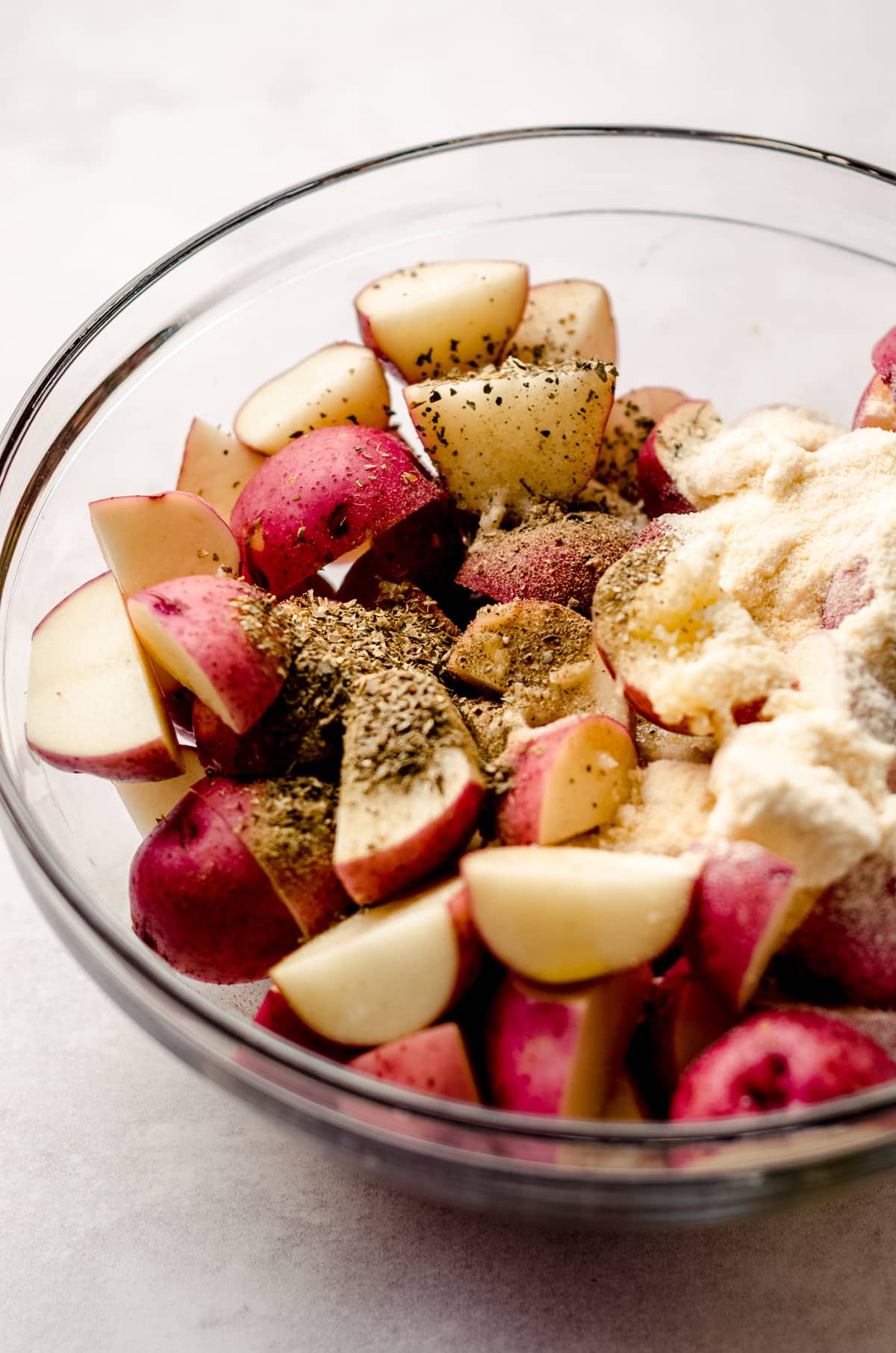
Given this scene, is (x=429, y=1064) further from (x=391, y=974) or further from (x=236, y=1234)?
(x=236, y=1234)

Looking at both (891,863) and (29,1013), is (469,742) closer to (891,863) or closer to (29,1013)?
(891,863)

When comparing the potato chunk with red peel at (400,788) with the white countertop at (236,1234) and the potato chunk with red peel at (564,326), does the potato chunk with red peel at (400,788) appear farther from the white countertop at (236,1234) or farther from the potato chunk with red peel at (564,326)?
the potato chunk with red peel at (564,326)

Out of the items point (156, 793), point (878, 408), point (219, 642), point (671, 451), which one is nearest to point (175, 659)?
point (219, 642)

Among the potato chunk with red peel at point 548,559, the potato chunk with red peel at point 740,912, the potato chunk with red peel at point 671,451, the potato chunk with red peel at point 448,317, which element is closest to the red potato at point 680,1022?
the potato chunk with red peel at point 740,912

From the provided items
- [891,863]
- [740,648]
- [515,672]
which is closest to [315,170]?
[515,672]

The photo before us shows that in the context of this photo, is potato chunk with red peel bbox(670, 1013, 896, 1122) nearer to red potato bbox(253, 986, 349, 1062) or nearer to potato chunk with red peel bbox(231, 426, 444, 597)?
red potato bbox(253, 986, 349, 1062)
